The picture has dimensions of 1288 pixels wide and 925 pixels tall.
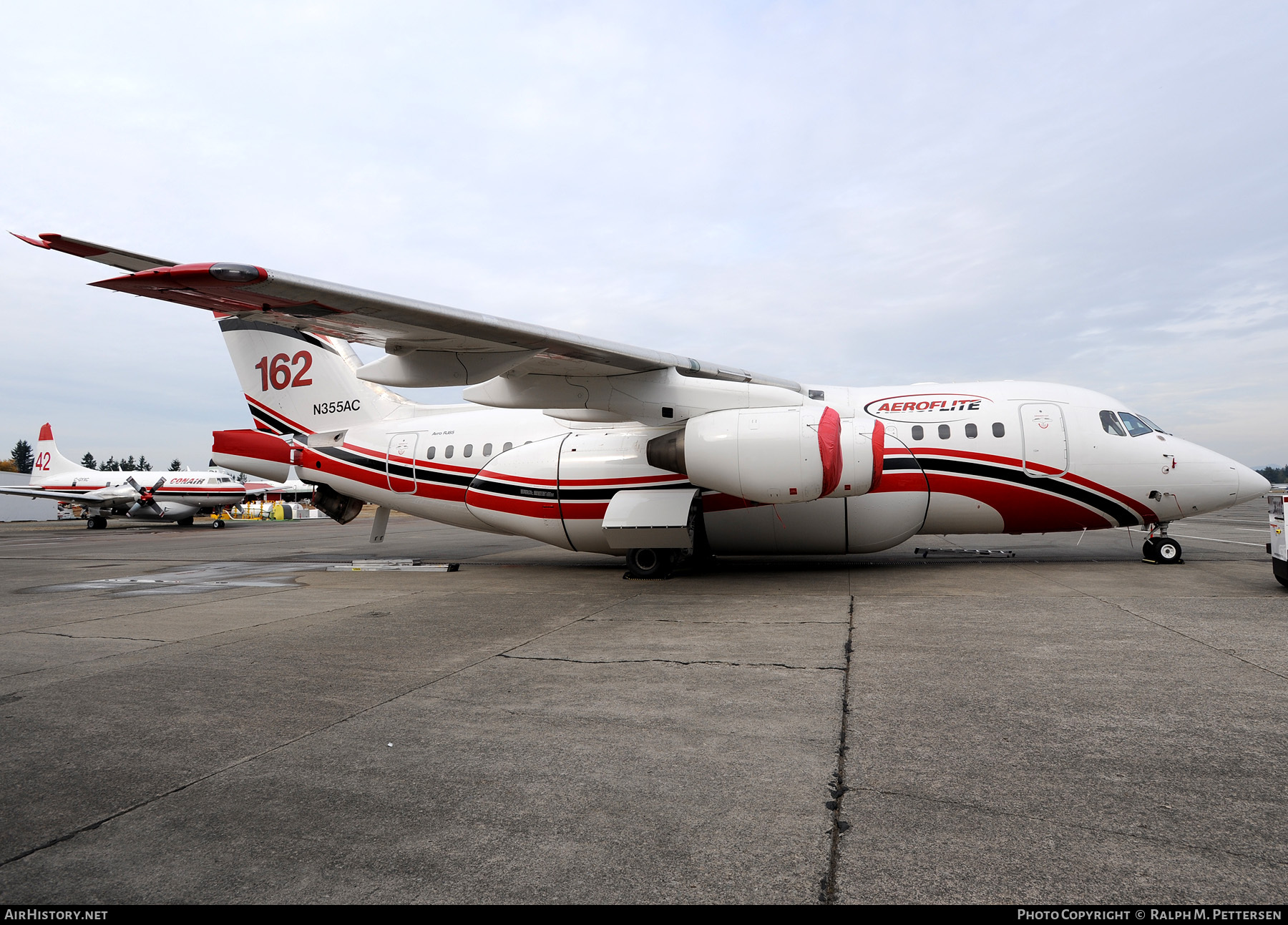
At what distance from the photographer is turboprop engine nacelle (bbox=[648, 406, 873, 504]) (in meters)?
10.2

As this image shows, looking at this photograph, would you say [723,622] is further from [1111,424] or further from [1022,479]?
[1111,424]

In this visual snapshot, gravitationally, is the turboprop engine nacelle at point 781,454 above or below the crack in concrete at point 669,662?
above

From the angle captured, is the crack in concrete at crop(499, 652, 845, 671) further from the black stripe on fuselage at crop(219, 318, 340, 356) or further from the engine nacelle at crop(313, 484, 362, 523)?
the black stripe on fuselage at crop(219, 318, 340, 356)

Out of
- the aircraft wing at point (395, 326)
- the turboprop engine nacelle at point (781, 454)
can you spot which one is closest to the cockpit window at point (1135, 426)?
the turboprop engine nacelle at point (781, 454)

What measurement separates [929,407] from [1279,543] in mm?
4820

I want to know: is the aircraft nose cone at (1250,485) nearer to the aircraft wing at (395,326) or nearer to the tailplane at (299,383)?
the aircraft wing at (395,326)

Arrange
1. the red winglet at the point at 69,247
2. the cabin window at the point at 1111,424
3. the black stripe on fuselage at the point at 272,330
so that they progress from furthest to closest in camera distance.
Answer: the black stripe on fuselage at the point at 272,330
the cabin window at the point at 1111,424
the red winglet at the point at 69,247

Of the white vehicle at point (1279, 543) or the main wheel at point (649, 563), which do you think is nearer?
the white vehicle at point (1279, 543)

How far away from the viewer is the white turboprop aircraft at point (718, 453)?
10047 millimetres

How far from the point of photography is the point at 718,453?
34.5 feet

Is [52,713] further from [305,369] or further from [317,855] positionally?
[305,369]

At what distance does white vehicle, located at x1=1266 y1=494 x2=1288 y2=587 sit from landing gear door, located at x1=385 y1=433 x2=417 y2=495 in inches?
524

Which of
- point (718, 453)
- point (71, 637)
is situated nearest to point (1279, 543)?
point (718, 453)

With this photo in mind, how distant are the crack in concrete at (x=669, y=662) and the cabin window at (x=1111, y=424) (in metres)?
8.89
